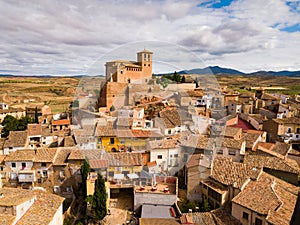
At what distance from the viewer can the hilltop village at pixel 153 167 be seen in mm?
8102

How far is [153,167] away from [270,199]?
4.71m

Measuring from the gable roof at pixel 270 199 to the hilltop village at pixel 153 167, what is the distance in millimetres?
30

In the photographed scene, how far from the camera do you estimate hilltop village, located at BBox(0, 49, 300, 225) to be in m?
8.10

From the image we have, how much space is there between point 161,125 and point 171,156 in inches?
80.1

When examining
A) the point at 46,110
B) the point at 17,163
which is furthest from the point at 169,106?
the point at 46,110

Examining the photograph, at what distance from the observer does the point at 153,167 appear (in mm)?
10586

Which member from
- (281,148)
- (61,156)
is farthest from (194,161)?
(61,156)

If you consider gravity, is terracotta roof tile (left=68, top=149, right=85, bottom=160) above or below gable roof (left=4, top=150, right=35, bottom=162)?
above

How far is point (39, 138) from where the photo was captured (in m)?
16.9

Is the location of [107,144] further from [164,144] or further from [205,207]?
[205,207]

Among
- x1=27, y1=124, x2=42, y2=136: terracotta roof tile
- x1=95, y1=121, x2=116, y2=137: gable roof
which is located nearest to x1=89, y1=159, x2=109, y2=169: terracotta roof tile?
x1=95, y1=121, x2=116, y2=137: gable roof

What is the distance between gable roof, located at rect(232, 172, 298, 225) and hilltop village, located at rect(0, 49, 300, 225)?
0.03 metres

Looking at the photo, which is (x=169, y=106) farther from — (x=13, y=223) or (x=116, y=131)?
(x=13, y=223)

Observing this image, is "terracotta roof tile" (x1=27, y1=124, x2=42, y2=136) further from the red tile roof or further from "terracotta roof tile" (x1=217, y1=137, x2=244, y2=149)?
the red tile roof
